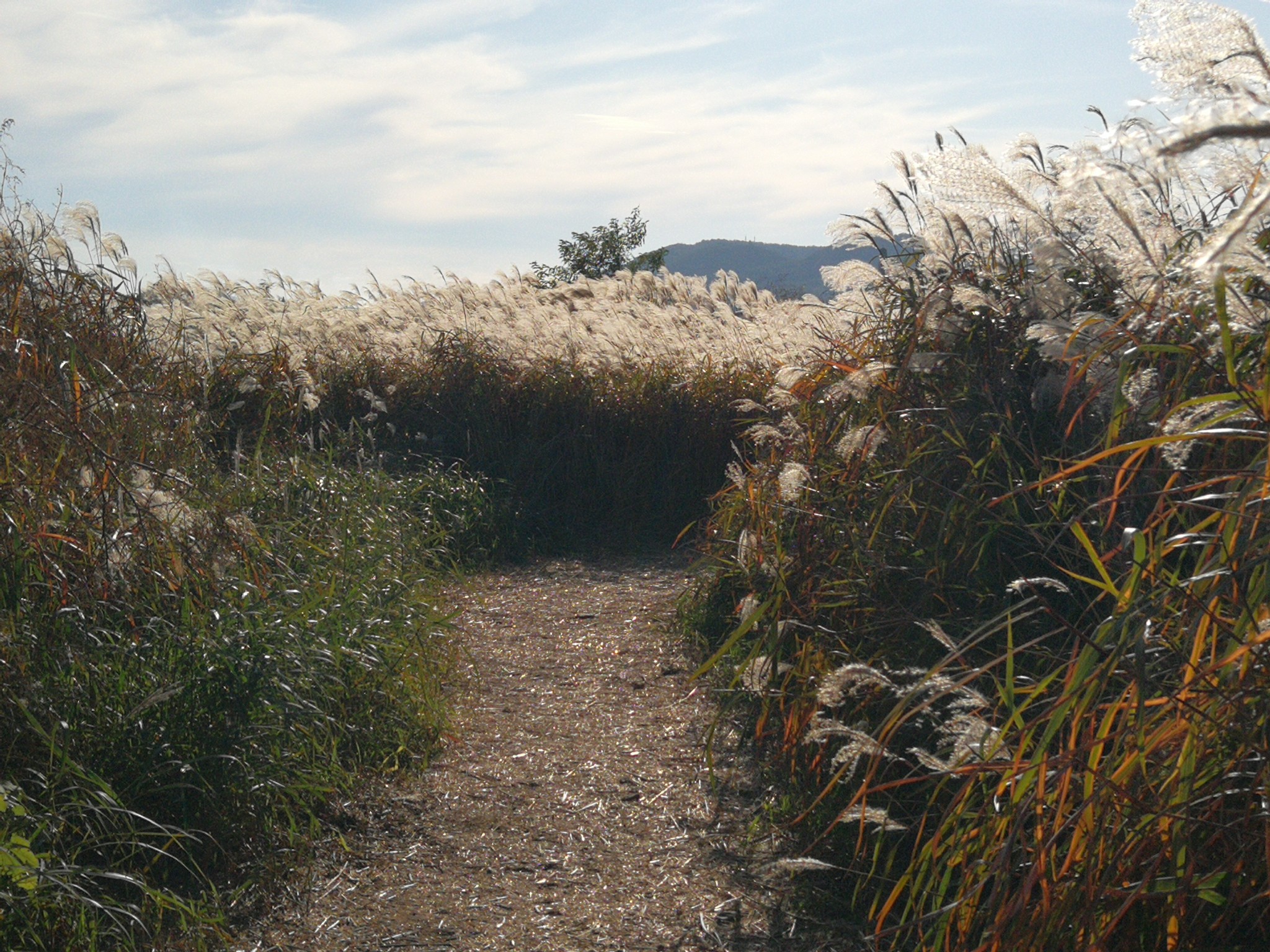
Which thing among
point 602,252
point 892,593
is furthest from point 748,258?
point 892,593

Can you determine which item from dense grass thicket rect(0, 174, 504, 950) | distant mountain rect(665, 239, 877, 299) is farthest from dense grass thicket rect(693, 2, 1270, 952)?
distant mountain rect(665, 239, 877, 299)

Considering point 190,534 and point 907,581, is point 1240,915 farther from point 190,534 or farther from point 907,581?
point 190,534

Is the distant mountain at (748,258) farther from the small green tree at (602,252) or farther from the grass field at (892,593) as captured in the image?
the grass field at (892,593)

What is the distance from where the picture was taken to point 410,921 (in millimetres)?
2611

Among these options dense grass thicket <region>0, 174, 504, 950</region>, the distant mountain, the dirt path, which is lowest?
the dirt path

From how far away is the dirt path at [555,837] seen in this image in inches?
A: 101

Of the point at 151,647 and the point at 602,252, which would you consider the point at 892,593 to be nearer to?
the point at 151,647

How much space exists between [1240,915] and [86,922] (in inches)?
85.5

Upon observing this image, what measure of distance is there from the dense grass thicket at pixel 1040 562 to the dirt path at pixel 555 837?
0.94 ft

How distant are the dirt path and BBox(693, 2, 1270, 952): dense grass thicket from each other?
0.29 meters

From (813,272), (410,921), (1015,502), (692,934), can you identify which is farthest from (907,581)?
(813,272)

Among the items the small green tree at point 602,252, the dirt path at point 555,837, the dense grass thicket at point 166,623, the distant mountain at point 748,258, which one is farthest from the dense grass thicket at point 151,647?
the distant mountain at point 748,258

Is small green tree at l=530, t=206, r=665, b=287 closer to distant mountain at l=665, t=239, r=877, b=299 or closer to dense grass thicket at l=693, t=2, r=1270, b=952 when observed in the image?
dense grass thicket at l=693, t=2, r=1270, b=952

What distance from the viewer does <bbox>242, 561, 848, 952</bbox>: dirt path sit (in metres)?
2.56
